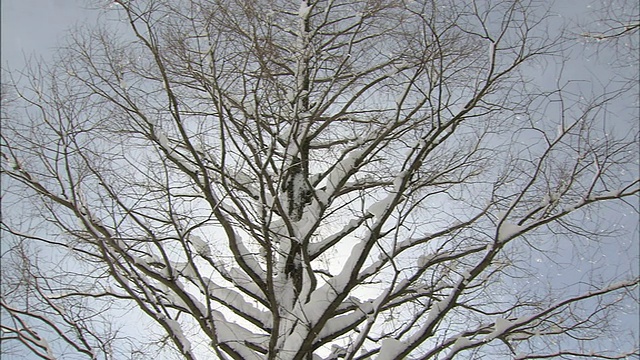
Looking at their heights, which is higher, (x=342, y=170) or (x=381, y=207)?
(x=342, y=170)

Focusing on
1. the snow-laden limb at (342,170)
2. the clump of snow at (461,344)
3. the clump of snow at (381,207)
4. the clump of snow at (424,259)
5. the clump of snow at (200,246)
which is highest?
the snow-laden limb at (342,170)

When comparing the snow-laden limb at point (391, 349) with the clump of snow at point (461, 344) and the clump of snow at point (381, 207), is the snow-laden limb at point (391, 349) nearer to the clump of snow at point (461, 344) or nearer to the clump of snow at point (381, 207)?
the clump of snow at point (461, 344)

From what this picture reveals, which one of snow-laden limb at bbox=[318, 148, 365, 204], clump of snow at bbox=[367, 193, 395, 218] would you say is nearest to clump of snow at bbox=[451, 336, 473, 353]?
clump of snow at bbox=[367, 193, 395, 218]

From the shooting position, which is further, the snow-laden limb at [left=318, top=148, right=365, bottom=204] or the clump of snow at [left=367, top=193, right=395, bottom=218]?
the snow-laden limb at [left=318, top=148, right=365, bottom=204]

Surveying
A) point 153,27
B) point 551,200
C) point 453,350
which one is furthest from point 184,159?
point 551,200

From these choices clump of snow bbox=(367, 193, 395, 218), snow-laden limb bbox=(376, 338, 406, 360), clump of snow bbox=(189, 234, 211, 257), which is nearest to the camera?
snow-laden limb bbox=(376, 338, 406, 360)

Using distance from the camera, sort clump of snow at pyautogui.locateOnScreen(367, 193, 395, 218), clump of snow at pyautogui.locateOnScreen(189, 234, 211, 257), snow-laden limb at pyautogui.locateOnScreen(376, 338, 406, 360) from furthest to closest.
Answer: clump of snow at pyautogui.locateOnScreen(189, 234, 211, 257) < clump of snow at pyautogui.locateOnScreen(367, 193, 395, 218) < snow-laden limb at pyautogui.locateOnScreen(376, 338, 406, 360)

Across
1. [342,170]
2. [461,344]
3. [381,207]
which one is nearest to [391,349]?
[461,344]

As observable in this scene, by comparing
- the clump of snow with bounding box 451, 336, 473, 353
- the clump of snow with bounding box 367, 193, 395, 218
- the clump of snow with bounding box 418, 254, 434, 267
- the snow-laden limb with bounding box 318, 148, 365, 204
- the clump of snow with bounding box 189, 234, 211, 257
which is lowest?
the clump of snow with bounding box 451, 336, 473, 353

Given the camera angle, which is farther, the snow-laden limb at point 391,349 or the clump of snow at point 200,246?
the clump of snow at point 200,246

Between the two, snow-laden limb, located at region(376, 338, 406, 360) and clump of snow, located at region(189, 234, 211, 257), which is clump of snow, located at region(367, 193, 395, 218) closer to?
snow-laden limb, located at region(376, 338, 406, 360)

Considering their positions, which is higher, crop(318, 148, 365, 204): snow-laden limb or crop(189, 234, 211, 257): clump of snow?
crop(318, 148, 365, 204): snow-laden limb

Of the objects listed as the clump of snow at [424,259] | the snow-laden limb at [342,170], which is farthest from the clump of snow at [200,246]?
the clump of snow at [424,259]

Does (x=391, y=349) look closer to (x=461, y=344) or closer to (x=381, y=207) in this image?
(x=461, y=344)
